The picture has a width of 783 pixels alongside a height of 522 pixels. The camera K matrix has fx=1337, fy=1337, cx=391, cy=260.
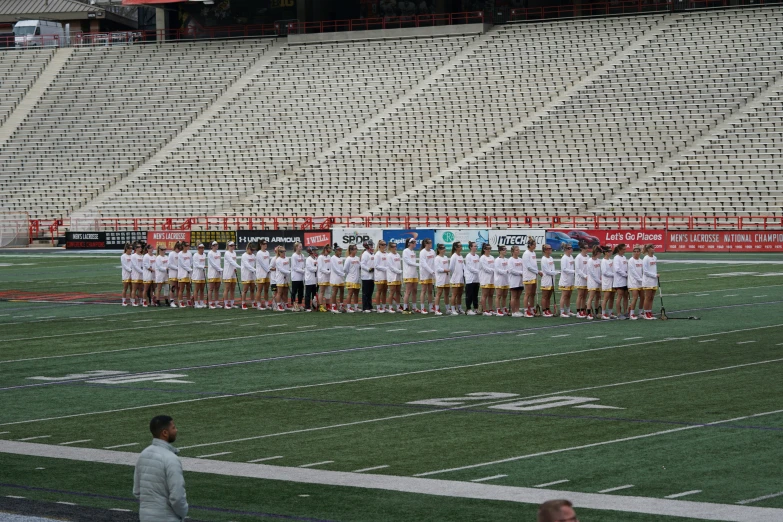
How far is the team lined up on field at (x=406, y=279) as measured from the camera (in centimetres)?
2494

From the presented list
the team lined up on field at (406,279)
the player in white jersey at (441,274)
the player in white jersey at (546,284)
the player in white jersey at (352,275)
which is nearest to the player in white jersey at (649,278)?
the team lined up on field at (406,279)

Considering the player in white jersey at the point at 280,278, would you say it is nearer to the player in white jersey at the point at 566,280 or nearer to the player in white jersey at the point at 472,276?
the player in white jersey at the point at 472,276

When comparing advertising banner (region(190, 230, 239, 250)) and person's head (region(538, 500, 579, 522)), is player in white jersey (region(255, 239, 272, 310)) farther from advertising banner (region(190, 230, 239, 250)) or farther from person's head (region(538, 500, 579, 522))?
person's head (region(538, 500, 579, 522))

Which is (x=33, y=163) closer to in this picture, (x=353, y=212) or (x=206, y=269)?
(x=353, y=212)

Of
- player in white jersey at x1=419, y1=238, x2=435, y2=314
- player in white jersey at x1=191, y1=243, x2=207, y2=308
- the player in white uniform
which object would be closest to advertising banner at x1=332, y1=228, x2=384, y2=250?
player in white jersey at x1=191, y1=243, x2=207, y2=308

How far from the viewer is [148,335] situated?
77.6 ft

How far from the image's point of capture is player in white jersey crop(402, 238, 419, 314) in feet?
88.7

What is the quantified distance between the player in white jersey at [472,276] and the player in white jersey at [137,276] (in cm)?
772

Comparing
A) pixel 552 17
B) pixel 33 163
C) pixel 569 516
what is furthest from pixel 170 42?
pixel 569 516

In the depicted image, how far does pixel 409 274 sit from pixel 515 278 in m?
2.56

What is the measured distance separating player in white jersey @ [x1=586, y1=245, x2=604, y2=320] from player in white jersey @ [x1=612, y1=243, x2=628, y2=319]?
32 centimetres

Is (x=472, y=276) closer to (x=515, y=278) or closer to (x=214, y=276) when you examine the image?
(x=515, y=278)

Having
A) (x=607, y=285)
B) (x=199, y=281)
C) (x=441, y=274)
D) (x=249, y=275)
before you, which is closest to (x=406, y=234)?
(x=199, y=281)

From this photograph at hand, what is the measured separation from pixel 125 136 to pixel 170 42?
29.0ft
